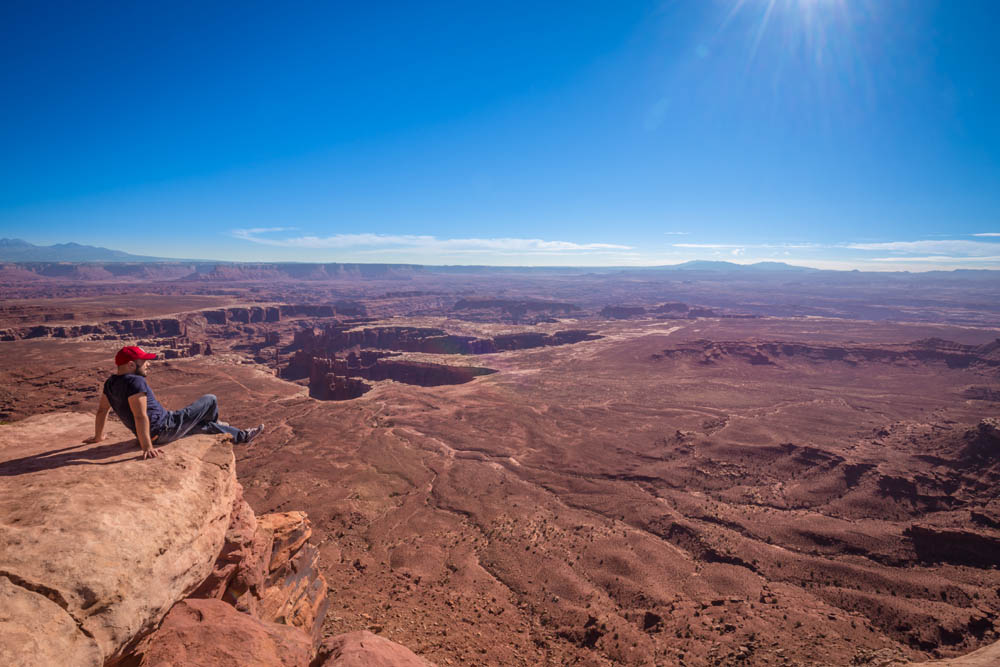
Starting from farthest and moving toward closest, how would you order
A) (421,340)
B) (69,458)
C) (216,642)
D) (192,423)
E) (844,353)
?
1. (421,340)
2. (844,353)
3. (192,423)
4. (69,458)
5. (216,642)

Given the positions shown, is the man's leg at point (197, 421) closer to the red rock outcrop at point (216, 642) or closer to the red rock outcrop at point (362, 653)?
the red rock outcrop at point (216, 642)

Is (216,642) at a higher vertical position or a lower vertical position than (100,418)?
lower

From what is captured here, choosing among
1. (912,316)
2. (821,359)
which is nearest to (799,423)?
(821,359)

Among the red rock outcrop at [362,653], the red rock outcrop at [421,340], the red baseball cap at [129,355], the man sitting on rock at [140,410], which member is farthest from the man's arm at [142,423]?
the red rock outcrop at [421,340]

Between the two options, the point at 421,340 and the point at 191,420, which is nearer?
the point at 191,420

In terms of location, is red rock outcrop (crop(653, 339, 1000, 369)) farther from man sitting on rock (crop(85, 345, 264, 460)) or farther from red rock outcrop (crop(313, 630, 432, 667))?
man sitting on rock (crop(85, 345, 264, 460))

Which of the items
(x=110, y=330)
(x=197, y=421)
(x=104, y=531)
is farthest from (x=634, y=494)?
(x=110, y=330)

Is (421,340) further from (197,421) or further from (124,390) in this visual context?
(124,390)
